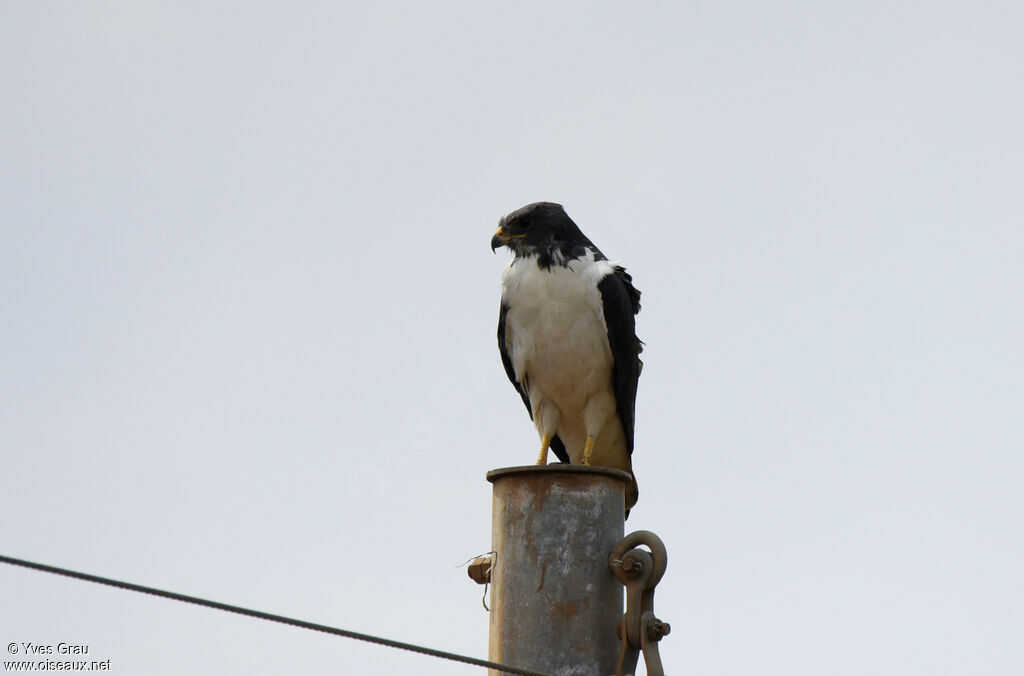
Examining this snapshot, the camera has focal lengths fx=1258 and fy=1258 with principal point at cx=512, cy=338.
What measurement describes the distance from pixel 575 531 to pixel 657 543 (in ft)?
1.07

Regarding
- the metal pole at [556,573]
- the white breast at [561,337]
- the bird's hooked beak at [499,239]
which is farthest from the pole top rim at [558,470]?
the bird's hooked beak at [499,239]

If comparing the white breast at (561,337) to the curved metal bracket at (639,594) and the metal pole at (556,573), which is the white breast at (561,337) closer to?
the metal pole at (556,573)

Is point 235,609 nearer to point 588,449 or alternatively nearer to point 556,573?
point 556,573

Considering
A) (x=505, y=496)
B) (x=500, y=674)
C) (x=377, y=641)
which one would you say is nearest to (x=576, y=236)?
(x=505, y=496)

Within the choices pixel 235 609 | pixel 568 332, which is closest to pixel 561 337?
pixel 568 332

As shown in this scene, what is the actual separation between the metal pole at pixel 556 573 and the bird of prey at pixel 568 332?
2.62 m

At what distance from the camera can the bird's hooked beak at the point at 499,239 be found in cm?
819

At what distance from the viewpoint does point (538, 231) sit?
8023 millimetres

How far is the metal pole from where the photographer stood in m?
4.88

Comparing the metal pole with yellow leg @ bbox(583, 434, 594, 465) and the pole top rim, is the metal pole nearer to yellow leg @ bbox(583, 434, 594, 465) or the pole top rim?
the pole top rim

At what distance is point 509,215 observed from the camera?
8.23 meters

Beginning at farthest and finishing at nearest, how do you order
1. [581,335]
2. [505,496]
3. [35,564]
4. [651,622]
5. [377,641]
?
1. [581,335]
2. [505,496]
3. [651,622]
4. [377,641]
5. [35,564]

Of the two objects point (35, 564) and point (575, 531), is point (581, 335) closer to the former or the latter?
point (575, 531)

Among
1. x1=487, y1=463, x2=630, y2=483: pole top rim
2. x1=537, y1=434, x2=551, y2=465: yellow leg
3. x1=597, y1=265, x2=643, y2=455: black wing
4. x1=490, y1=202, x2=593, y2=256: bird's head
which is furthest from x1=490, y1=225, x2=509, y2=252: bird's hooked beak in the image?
Result: x1=487, y1=463, x2=630, y2=483: pole top rim
